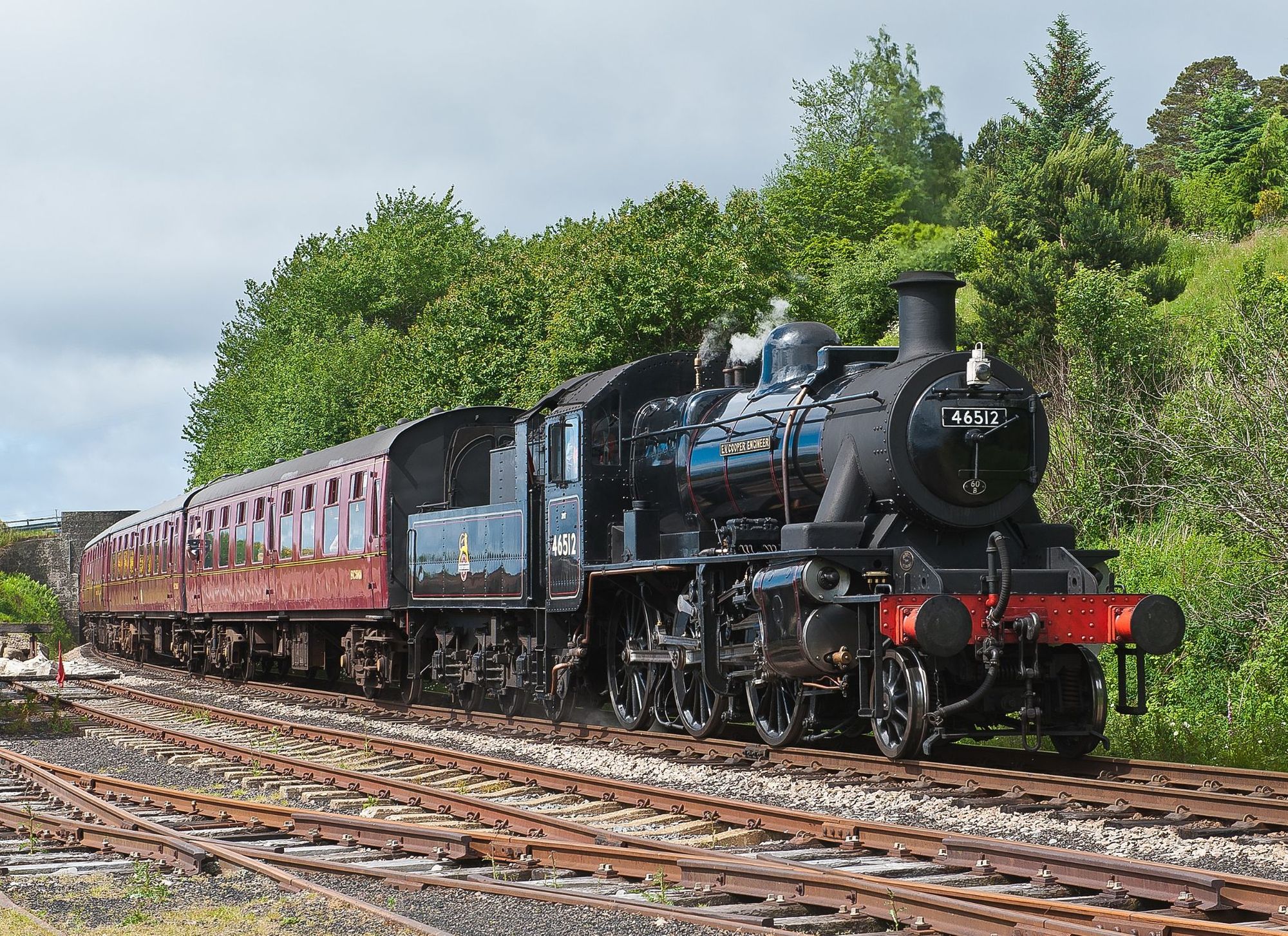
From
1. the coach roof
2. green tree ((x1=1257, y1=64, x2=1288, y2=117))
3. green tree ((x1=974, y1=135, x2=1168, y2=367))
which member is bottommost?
the coach roof

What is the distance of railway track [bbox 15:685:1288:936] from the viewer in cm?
562

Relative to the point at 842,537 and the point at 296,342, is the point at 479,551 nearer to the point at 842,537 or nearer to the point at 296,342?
the point at 842,537

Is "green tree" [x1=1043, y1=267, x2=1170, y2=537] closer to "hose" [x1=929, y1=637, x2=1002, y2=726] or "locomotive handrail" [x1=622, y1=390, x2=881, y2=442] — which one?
"locomotive handrail" [x1=622, y1=390, x2=881, y2=442]

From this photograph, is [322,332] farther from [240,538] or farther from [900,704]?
[900,704]

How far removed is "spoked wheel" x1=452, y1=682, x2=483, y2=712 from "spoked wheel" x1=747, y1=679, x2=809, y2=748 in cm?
542

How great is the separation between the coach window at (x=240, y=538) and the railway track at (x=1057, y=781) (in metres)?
12.3

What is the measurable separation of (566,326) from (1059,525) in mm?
17801

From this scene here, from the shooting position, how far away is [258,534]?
75.3ft

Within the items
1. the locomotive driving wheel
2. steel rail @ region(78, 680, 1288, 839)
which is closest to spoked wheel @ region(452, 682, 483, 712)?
the locomotive driving wheel

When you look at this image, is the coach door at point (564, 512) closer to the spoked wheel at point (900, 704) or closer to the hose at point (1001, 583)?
the spoked wheel at point (900, 704)

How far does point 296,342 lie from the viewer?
51.4 meters

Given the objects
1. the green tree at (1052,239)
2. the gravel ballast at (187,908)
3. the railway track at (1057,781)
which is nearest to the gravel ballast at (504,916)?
the gravel ballast at (187,908)

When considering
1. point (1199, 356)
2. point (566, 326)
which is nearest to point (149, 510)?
point (566, 326)

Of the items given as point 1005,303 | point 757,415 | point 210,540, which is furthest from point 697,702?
point 1005,303
